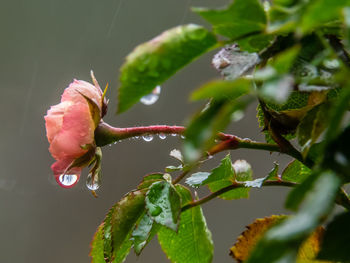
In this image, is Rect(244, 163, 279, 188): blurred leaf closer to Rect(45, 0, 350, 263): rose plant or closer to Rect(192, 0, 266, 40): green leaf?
Rect(45, 0, 350, 263): rose plant

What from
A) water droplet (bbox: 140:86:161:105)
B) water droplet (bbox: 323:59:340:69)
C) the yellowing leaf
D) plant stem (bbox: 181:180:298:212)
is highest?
water droplet (bbox: 323:59:340:69)

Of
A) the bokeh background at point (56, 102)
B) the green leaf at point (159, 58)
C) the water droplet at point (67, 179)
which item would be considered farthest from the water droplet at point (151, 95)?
the bokeh background at point (56, 102)

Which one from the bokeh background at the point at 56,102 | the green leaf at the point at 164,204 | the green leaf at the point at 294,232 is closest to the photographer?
the green leaf at the point at 294,232

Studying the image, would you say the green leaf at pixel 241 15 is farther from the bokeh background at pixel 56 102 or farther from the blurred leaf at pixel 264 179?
the bokeh background at pixel 56 102

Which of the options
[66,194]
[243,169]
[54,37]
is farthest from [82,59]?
[243,169]

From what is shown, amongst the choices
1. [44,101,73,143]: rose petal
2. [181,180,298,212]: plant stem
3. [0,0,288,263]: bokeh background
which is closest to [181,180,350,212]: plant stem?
[181,180,298,212]: plant stem

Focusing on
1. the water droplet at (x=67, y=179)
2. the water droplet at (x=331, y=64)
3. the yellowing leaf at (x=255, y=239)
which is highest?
the water droplet at (x=331, y=64)

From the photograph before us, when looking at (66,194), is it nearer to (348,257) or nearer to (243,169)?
(243,169)
